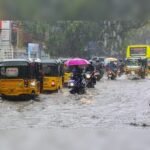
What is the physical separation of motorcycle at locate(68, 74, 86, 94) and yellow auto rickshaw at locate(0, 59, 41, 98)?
11.1 feet

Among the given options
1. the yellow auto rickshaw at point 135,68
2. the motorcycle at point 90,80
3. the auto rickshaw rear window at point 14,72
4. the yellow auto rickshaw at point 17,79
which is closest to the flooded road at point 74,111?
the yellow auto rickshaw at point 17,79

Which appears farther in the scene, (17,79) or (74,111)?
(17,79)

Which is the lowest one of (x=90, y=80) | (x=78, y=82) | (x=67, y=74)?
(x=90, y=80)

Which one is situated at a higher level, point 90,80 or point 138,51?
point 138,51

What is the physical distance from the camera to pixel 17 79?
678 inches

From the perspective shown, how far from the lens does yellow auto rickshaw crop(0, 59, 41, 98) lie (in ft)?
56.4

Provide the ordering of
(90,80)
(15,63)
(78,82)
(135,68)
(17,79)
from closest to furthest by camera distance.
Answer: (17,79)
(15,63)
(78,82)
(90,80)
(135,68)

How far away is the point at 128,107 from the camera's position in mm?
16359

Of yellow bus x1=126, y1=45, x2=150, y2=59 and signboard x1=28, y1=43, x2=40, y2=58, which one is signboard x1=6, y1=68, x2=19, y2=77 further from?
signboard x1=28, y1=43, x2=40, y2=58

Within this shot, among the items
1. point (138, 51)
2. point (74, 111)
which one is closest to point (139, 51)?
point (138, 51)

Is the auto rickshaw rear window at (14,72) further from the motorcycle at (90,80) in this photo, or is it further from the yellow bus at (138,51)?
the yellow bus at (138,51)

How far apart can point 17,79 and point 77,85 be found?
445 centimetres

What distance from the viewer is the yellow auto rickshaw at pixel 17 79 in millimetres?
17188

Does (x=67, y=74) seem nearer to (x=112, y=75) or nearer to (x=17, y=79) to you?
(x=17, y=79)
